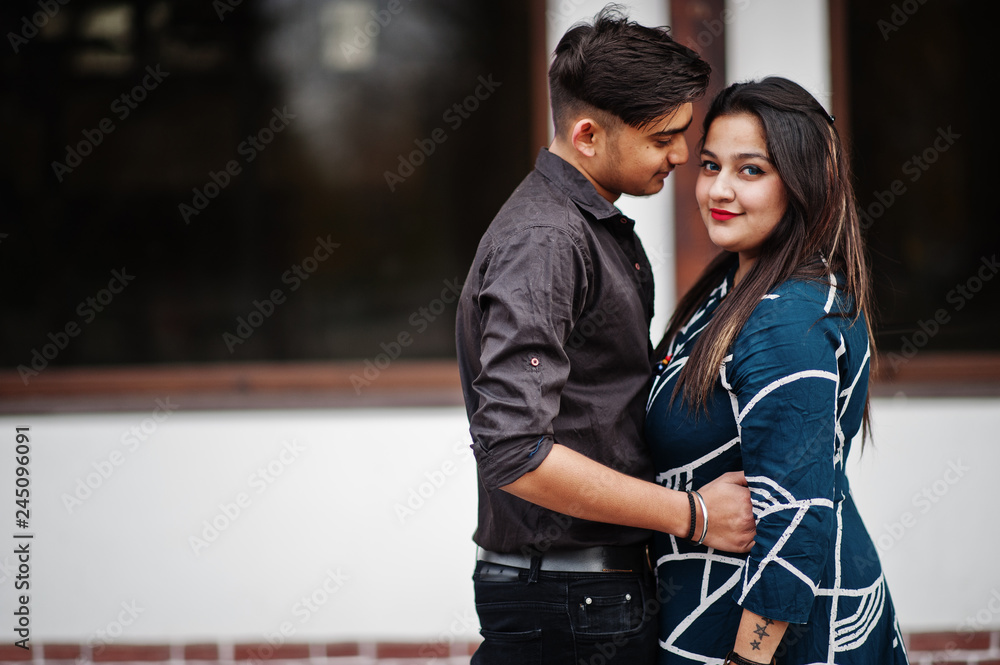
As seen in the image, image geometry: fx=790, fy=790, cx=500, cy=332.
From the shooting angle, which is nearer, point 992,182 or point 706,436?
point 706,436

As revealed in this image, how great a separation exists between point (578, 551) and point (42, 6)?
330 centimetres

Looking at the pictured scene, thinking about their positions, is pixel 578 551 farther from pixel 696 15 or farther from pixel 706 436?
pixel 696 15

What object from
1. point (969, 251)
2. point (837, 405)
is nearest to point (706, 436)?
point (837, 405)

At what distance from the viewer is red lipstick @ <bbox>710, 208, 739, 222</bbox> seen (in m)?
1.59

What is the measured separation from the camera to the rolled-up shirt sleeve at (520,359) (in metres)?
→ 1.29

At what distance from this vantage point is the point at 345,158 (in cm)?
350

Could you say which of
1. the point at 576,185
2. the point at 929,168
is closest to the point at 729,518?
the point at 576,185

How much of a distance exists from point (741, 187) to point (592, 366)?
47 cm

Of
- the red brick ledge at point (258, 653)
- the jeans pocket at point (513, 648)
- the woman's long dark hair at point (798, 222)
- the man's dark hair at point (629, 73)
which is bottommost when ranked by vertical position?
the red brick ledge at point (258, 653)

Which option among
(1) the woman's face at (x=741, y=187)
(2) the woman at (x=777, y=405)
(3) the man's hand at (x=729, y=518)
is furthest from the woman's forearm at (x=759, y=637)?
(1) the woman's face at (x=741, y=187)

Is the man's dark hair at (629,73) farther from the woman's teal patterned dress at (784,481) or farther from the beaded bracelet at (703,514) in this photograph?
the beaded bracelet at (703,514)

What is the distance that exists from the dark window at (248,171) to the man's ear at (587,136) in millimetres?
1874

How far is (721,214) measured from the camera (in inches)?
63.2

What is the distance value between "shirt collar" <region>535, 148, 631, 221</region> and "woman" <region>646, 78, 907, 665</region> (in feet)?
0.79
